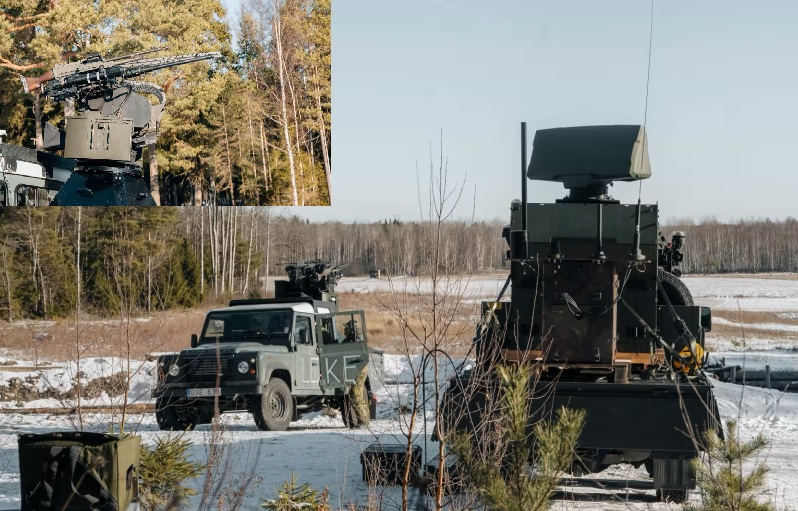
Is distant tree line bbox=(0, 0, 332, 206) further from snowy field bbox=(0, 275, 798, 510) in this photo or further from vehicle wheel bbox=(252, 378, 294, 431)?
vehicle wheel bbox=(252, 378, 294, 431)

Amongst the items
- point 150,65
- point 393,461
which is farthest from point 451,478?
point 150,65

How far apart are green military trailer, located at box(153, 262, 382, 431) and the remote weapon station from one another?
18.2 ft

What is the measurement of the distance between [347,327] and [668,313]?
787cm

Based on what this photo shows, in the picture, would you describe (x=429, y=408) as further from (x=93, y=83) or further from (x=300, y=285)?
(x=93, y=83)

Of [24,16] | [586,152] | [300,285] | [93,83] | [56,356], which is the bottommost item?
[56,356]

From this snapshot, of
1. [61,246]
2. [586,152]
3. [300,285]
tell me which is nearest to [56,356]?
[300,285]

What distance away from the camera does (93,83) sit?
2117 cm

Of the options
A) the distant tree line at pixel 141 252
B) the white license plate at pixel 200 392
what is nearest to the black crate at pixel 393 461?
the white license plate at pixel 200 392

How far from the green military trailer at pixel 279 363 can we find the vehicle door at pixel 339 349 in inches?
0.6

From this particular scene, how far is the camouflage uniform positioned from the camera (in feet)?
54.0

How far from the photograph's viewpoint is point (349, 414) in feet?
53.8

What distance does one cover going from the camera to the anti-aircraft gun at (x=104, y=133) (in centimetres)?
1927

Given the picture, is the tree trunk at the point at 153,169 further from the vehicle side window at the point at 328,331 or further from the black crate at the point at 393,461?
the black crate at the point at 393,461

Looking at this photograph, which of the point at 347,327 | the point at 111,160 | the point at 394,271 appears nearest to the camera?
the point at 394,271
